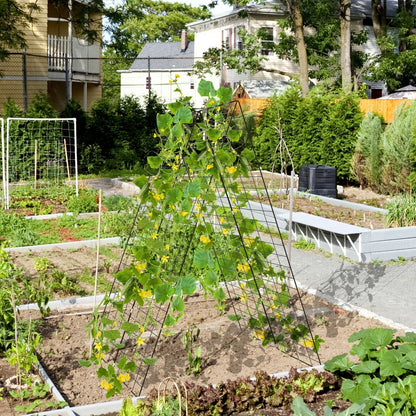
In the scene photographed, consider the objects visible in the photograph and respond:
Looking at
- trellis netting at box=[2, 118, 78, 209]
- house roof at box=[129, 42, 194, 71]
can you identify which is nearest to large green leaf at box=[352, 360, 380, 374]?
trellis netting at box=[2, 118, 78, 209]

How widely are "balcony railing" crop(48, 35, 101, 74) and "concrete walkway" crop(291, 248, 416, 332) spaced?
53.0 feet

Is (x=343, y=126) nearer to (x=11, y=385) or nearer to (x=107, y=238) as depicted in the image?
(x=107, y=238)

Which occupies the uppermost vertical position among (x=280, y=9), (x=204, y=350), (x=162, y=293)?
(x=280, y=9)

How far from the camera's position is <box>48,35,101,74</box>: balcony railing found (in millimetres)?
23000

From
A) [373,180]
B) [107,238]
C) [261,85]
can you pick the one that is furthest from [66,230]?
[261,85]

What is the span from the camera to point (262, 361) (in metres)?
5.00

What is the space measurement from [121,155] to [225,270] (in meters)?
13.9

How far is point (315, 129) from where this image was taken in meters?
15.4

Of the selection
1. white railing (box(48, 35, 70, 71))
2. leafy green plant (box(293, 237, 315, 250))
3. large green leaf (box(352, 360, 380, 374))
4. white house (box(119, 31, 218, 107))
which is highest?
white house (box(119, 31, 218, 107))

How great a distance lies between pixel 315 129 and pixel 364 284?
8387mm

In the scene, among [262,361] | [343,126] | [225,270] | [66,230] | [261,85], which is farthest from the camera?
[261,85]

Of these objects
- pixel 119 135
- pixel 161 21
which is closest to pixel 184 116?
pixel 119 135

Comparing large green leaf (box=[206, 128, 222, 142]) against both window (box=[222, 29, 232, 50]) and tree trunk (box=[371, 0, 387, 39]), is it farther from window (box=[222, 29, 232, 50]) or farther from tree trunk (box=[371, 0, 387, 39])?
window (box=[222, 29, 232, 50])

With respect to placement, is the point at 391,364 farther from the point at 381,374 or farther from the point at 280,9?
the point at 280,9
